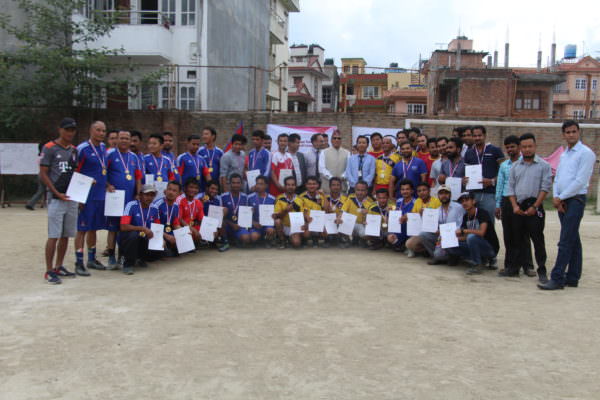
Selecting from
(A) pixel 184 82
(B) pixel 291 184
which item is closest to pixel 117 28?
(A) pixel 184 82

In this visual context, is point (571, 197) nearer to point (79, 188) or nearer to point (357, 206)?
point (357, 206)

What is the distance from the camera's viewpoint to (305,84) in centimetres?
5081

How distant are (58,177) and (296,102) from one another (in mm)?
40802

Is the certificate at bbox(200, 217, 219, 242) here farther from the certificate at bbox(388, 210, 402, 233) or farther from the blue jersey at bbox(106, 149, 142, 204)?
the certificate at bbox(388, 210, 402, 233)

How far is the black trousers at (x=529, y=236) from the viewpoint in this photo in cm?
671

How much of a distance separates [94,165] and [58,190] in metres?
0.69

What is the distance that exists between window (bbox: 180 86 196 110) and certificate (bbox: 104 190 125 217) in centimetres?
1338

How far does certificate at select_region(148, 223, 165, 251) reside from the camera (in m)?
7.09

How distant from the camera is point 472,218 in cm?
752

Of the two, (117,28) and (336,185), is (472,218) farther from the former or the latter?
(117,28)

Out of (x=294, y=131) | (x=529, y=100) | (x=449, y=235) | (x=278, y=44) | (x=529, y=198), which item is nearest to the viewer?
(x=529, y=198)

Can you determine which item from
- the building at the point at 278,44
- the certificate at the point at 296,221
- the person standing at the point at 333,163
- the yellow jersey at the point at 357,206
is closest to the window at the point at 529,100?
the building at the point at 278,44

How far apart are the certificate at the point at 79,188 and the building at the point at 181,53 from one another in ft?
35.3

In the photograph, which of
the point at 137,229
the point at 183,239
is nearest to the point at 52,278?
the point at 137,229
